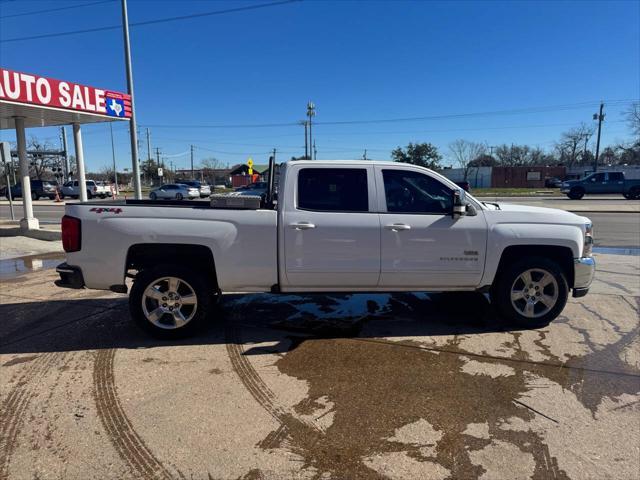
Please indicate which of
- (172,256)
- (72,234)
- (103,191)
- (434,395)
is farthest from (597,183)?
(103,191)

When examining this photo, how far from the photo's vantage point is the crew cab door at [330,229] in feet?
15.3

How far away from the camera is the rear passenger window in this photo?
4.78 meters

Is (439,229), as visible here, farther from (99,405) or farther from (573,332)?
(99,405)

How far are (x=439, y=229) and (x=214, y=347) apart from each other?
2657mm

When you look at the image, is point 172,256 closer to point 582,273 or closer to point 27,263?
point 582,273

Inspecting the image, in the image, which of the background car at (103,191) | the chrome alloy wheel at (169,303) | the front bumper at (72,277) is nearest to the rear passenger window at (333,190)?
the chrome alloy wheel at (169,303)

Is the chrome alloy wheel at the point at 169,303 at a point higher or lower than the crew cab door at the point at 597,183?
lower

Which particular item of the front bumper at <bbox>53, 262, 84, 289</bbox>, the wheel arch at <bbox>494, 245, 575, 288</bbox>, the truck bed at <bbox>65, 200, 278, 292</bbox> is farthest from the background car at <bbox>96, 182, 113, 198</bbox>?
the wheel arch at <bbox>494, 245, 575, 288</bbox>

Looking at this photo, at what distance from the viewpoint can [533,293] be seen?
5.04 metres

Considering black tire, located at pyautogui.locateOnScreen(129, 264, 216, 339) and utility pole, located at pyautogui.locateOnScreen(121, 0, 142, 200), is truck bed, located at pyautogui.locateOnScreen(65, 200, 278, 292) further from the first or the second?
utility pole, located at pyautogui.locateOnScreen(121, 0, 142, 200)

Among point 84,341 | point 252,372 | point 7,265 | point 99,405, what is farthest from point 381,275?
point 7,265

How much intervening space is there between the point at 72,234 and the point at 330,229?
2.64 m

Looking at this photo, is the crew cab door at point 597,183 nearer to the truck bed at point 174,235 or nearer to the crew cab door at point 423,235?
the crew cab door at point 423,235

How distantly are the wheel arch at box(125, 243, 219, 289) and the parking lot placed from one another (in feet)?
2.55
